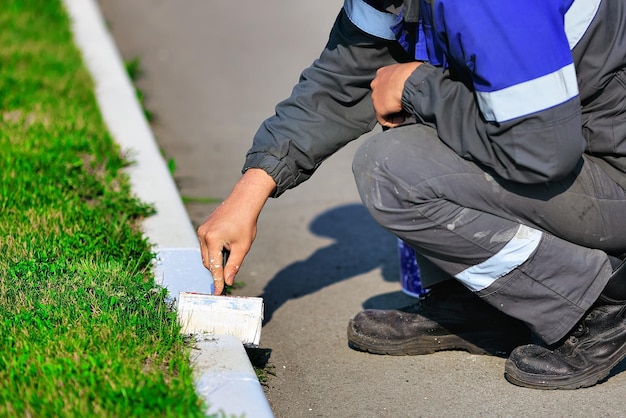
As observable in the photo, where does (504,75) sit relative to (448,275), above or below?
above

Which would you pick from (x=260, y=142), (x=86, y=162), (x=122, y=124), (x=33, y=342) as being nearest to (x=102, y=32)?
(x=122, y=124)

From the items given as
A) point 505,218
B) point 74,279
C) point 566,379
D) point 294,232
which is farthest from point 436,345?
point 294,232

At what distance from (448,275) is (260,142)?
787mm

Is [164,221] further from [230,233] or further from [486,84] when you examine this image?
[486,84]

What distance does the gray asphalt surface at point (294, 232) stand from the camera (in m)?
3.05

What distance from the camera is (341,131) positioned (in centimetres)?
336

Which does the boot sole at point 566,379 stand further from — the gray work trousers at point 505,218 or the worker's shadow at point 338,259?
the worker's shadow at point 338,259

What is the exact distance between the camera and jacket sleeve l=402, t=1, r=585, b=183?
2566mm

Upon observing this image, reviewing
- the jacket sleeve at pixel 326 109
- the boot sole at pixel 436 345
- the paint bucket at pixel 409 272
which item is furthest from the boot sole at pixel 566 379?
the jacket sleeve at pixel 326 109

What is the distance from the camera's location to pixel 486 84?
265 centimetres

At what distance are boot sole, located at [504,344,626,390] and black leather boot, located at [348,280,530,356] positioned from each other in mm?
273

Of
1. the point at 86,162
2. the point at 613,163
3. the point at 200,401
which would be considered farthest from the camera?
the point at 86,162

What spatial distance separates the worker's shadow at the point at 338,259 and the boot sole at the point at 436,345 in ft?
1.73

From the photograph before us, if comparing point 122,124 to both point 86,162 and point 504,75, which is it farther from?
point 504,75
